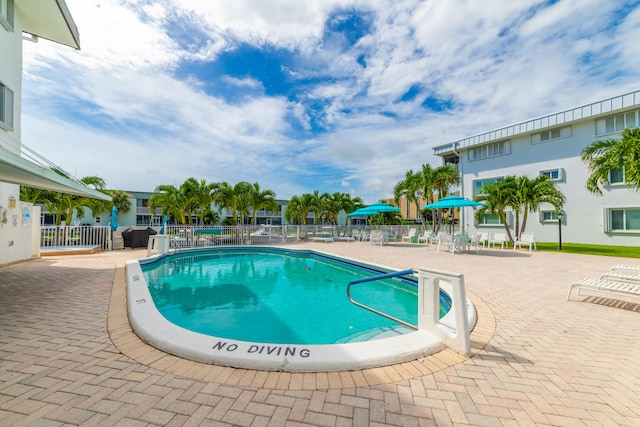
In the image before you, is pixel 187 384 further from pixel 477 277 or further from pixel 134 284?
pixel 477 277

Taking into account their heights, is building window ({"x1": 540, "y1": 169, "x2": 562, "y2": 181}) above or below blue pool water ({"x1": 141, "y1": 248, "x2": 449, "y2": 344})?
above

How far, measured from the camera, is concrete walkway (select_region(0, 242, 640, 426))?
75.4 inches

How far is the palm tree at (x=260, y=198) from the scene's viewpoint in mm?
20750

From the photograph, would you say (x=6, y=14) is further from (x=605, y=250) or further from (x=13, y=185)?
(x=605, y=250)

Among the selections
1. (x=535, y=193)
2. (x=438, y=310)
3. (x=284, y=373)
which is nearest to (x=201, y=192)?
(x=284, y=373)

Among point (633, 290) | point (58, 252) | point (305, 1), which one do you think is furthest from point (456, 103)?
point (58, 252)

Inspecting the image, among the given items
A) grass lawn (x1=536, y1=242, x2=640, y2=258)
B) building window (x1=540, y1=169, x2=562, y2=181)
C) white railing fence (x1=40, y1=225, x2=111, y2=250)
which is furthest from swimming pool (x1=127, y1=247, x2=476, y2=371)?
building window (x1=540, y1=169, x2=562, y2=181)

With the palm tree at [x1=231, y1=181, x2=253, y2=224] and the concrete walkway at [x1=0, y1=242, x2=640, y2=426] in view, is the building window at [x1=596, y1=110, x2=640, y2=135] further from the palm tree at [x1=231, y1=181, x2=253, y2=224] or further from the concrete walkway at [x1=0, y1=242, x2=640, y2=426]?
the palm tree at [x1=231, y1=181, x2=253, y2=224]

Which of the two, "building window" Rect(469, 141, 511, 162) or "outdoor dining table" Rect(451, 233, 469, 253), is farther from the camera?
"building window" Rect(469, 141, 511, 162)

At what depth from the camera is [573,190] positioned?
18.1 meters

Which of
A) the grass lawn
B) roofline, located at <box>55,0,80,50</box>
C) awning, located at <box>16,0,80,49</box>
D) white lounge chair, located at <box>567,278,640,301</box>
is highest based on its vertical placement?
roofline, located at <box>55,0,80,50</box>

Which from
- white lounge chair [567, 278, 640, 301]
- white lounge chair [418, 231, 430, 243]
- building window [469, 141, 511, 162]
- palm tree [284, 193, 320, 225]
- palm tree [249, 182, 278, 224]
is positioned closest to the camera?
white lounge chair [567, 278, 640, 301]

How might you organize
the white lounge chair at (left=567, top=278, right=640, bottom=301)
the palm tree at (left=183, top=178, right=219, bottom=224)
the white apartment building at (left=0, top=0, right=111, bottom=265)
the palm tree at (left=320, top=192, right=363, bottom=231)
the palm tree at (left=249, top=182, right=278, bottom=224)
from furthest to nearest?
1. the palm tree at (left=320, top=192, right=363, bottom=231)
2. the palm tree at (left=249, top=182, right=278, bottom=224)
3. the palm tree at (left=183, top=178, right=219, bottom=224)
4. the white apartment building at (left=0, top=0, right=111, bottom=265)
5. the white lounge chair at (left=567, top=278, right=640, bottom=301)

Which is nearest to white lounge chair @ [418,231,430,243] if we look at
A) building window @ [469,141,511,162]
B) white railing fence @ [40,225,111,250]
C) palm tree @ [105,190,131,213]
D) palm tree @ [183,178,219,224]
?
building window @ [469,141,511,162]
